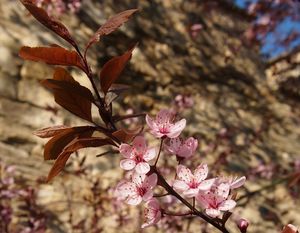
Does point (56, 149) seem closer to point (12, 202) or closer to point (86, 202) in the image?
point (12, 202)

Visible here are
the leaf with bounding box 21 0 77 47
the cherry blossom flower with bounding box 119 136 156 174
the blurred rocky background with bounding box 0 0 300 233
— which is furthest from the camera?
the blurred rocky background with bounding box 0 0 300 233

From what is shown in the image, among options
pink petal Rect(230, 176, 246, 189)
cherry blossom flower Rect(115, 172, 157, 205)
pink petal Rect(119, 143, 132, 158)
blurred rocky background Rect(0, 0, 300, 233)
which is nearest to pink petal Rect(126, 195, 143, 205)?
cherry blossom flower Rect(115, 172, 157, 205)

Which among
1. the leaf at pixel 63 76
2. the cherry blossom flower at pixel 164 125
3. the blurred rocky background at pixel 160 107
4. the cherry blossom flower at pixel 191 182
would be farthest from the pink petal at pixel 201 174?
the blurred rocky background at pixel 160 107

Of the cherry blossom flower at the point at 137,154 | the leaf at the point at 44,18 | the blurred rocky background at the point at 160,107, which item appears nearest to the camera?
the leaf at the point at 44,18

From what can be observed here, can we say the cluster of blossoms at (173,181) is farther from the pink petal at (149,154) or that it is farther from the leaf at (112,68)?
the leaf at (112,68)

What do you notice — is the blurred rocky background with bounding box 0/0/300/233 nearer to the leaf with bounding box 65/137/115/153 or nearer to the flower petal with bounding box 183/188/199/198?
the flower petal with bounding box 183/188/199/198

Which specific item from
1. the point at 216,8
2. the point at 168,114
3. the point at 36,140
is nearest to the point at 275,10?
the point at 216,8

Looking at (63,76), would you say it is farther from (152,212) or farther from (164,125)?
(152,212)
